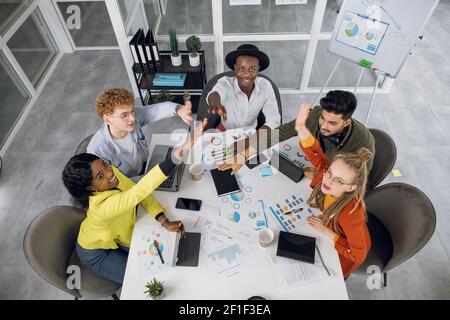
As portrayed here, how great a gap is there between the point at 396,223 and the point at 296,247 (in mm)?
721

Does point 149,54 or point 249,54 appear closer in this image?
point 249,54

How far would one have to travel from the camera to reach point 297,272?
5.47 ft

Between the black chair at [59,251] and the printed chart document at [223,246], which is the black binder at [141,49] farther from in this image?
the printed chart document at [223,246]

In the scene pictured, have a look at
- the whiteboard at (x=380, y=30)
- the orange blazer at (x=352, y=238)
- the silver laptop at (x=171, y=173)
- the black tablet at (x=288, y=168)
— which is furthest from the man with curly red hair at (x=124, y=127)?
the whiteboard at (x=380, y=30)

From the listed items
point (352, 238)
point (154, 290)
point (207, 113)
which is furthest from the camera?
point (207, 113)

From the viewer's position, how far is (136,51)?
10.6 ft

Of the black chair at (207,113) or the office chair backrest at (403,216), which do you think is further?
the black chair at (207,113)

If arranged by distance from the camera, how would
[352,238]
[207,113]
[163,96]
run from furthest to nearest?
[163,96]
[207,113]
[352,238]

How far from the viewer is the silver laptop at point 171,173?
202 centimetres

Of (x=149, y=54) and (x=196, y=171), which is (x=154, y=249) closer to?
(x=196, y=171)

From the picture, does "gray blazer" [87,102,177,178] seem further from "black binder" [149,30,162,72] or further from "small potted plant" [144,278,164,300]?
"black binder" [149,30,162,72]

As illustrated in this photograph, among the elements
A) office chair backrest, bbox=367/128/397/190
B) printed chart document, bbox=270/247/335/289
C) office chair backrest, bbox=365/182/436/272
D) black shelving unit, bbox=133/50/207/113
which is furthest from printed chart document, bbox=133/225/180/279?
black shelving unit, bbox=133/50/207/113

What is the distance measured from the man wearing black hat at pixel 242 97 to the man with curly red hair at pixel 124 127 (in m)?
0.29

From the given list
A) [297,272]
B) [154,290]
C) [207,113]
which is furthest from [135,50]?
[297,272]
